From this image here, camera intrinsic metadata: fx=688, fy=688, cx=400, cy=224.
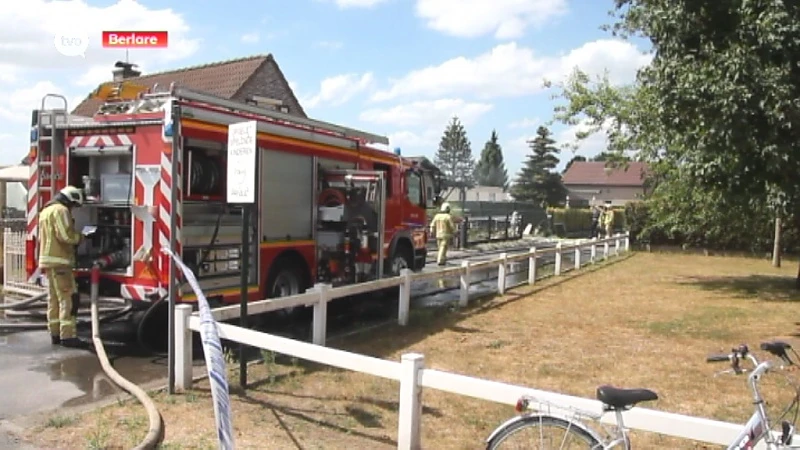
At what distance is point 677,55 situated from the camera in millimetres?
Answer: 12750

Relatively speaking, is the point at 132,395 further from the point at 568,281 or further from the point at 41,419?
the point at 568,281

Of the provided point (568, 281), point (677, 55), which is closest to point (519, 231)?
point (568, 281)

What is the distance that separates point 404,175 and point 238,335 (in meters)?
7.83

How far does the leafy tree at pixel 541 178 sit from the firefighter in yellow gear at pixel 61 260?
62.2 metres

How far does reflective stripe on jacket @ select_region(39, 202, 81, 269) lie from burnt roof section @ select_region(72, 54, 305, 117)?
58.4 ft

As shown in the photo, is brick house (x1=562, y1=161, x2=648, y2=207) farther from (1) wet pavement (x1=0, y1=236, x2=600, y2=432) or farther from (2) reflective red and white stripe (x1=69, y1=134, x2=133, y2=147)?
(1) wet pavement (x1=0, y1=236, x2=600, y2=432)

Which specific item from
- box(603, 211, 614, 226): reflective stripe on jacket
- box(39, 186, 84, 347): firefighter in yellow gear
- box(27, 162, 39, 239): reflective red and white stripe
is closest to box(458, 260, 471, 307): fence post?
box(39, 186, 84, 347): firefighter in yellow gear

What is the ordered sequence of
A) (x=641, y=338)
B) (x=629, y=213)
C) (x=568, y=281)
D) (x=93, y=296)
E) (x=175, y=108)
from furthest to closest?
(x=629, y=213)
(x=568, y=281)
(x=641, y=338)
(x=93, y=296)
(x=175, y=108)

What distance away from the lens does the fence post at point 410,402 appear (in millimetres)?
4641

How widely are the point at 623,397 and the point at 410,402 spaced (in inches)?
68.2

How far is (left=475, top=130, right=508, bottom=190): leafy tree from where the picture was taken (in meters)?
123

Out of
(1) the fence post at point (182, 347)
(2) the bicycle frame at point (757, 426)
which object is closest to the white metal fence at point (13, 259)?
(1) the fence post at point (182, 347)

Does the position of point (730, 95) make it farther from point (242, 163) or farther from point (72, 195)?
point (72, 195)

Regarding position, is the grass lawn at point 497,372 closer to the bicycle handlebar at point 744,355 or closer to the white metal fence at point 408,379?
the white metal fence at point 408,379
